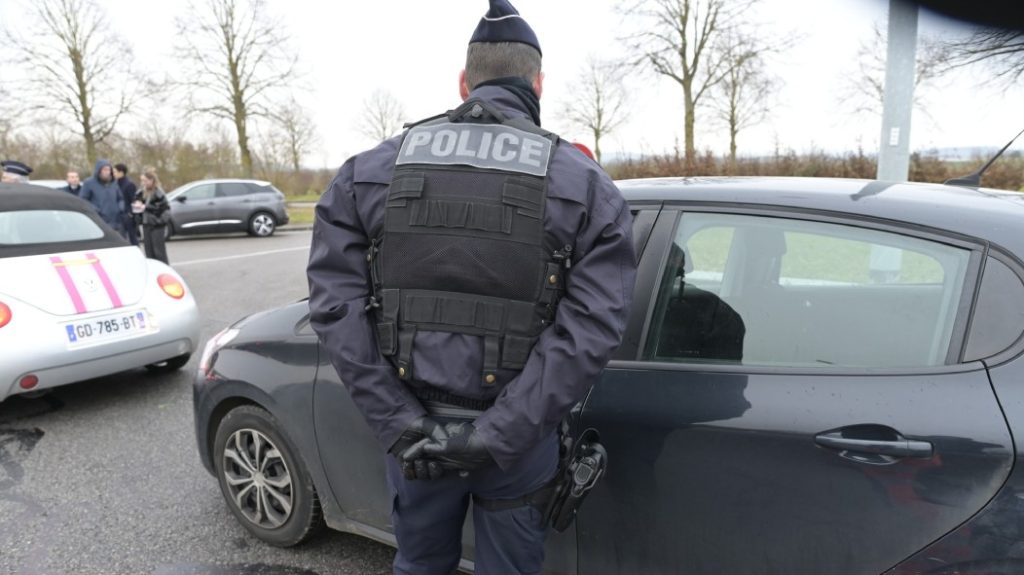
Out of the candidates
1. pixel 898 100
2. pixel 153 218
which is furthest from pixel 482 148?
pixel 153 218

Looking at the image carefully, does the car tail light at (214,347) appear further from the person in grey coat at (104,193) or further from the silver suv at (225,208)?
the silver suv at (225,208)

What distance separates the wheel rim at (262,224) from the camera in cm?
1752

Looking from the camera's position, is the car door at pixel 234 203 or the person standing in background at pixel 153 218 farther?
the car door at pixel 234 203

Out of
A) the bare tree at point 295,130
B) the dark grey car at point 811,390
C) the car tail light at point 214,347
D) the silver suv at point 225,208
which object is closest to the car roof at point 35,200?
the car tail light at point 214,347

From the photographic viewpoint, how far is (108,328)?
4289mm

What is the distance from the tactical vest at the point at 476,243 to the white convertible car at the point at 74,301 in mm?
3491

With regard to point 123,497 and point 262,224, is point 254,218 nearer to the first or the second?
point 262,224

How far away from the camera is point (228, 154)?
27.9 m

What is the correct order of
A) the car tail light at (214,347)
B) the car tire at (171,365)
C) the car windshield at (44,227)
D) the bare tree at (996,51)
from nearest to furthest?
1. the bare tree at (996,51)
2. the car tail light at (214,347)
3. the car windshield at (44,227)
4. the car tire at (171,365)

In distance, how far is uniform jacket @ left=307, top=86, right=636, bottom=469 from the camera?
1.46 metres

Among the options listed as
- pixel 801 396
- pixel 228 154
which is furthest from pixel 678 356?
pixel 228 154

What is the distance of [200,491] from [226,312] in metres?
4.45

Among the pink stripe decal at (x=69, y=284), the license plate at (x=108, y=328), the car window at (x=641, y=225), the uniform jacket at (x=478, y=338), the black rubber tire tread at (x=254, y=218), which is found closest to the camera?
the uniform jacket at (x=478, y=338)

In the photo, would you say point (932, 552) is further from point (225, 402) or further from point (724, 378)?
point (225, 402)
